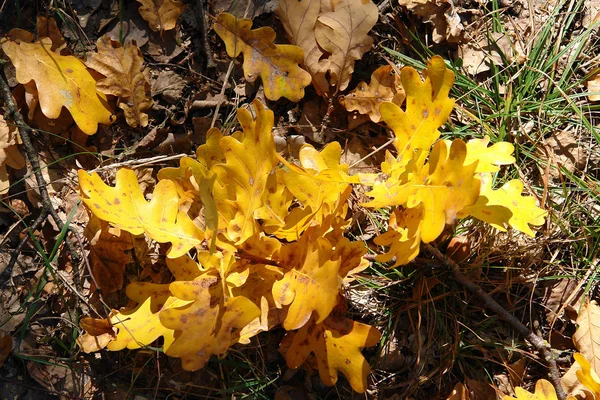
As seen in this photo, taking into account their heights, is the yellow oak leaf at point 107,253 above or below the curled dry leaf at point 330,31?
below

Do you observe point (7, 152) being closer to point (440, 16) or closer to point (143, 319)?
point (143, 319)

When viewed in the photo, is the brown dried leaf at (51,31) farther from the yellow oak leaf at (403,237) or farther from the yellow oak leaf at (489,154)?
the yellow oak leaf at (489,154)

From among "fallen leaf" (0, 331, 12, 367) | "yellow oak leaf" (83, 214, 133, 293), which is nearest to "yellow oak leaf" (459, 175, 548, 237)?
"yellow oak leaf" (83, 214, 133, 293)

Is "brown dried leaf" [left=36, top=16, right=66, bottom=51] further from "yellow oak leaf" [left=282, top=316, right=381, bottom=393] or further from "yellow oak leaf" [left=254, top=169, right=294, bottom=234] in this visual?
"yellow oak leaf" [left=282, top=316, right=381, bottom=393]

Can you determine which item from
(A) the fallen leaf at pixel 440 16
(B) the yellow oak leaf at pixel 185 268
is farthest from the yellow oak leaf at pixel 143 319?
(A) the fallen leaf at pixel 440 16

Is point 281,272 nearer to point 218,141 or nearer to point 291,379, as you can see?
point 218,141

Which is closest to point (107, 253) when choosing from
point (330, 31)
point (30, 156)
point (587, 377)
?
point (30, 156)

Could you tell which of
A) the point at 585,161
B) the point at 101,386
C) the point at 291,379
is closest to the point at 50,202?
the point at 101,386
